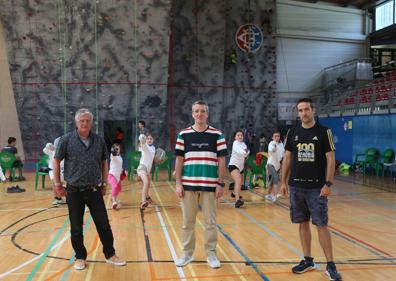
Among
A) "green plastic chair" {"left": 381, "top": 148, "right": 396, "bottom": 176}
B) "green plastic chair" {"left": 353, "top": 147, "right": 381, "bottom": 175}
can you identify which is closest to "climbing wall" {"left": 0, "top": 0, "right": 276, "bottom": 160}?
"green plastic chair" {"left": 353, "top": 147, "right": 381, "bottom": 175}

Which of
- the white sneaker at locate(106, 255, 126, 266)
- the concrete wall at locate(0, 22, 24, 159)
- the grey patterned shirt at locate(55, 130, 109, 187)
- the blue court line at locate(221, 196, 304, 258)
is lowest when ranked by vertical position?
the blue court line at locate(221, 196, 304, 258)

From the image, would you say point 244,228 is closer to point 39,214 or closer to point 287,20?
point 39,214

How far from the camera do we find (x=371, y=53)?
66.4 ft

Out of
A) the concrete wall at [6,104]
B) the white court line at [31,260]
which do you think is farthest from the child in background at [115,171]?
the concrete wall at [6,104]

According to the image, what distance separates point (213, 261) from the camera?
431 centimetres

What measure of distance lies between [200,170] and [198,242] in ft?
4.91

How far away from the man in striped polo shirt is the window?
18222 mm

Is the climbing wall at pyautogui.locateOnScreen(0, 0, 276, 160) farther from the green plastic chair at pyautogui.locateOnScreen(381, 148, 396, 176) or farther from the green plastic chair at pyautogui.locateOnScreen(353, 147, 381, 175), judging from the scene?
the green plastic chair at pyautogui.locateOnScreen(381, 148, 396, 176)

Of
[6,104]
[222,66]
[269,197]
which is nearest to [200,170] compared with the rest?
[269,197]

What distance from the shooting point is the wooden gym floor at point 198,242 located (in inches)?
164

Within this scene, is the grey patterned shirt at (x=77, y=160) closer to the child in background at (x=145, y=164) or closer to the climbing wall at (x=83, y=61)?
the child in background at (x=145, y=164)

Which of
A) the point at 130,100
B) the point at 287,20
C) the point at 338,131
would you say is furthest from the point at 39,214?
the point at 287,20

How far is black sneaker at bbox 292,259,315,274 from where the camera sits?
4152 mm

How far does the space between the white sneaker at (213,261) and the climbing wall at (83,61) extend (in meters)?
11.2
